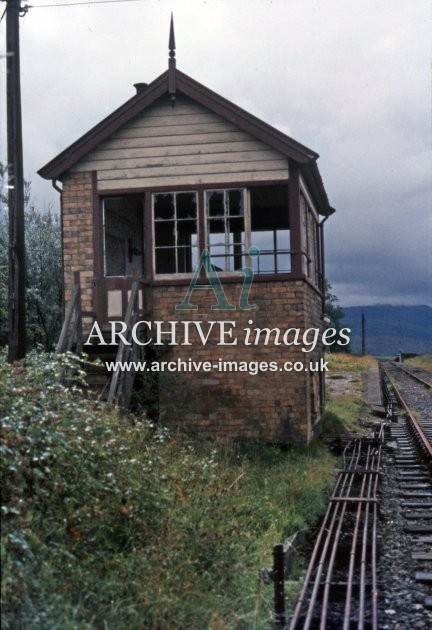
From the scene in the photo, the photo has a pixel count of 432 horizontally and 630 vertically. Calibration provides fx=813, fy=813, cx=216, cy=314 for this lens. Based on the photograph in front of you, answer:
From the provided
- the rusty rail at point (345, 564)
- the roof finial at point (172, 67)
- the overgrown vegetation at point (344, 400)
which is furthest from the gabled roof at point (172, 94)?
the overgrown vegetation at point (344, 400)

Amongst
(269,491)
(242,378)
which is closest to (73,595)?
(269,491)

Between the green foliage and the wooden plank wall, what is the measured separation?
5937mm

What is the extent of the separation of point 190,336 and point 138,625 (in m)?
8.19

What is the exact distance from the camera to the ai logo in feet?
43.1

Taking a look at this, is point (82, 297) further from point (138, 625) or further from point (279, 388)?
point (138, 625)

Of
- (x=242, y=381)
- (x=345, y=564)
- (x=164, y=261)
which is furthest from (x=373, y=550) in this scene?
(x=164, y=261)

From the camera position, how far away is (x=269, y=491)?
997 centimetres

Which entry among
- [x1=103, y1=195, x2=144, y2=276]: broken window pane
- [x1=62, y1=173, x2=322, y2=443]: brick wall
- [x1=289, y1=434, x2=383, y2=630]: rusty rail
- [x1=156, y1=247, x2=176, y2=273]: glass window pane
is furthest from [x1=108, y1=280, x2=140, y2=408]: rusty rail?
[x1=156, y1=247, x2=176, y2=273]: glass window pane

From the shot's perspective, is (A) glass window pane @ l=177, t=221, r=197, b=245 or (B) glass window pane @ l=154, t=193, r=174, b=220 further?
(A) glass window pane @ l=177, t=221, r=197, b=245

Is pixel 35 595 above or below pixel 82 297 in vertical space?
below

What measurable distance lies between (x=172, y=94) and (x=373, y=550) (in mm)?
8211

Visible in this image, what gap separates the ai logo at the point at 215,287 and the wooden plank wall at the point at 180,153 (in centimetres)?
132

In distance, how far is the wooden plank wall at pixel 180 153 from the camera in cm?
1325

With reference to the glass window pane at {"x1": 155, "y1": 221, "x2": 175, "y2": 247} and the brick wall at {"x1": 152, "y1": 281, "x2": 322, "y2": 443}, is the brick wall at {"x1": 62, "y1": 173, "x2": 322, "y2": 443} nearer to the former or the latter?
the brick wall at {"x1": 152, "y1": 281, "x2": 322, "y2": 443}
